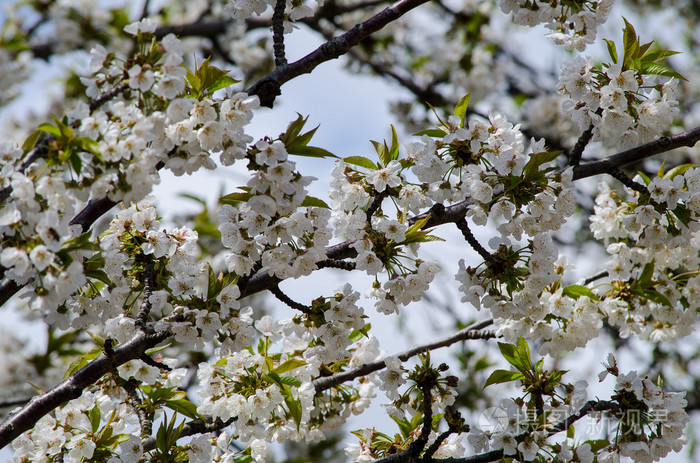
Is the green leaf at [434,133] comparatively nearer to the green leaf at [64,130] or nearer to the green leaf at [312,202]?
the green leaf at [312,202]

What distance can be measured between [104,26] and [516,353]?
24.9 ft

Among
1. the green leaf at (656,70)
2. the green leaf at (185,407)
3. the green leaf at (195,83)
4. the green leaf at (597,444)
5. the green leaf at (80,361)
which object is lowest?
the green leaf at (597,444)

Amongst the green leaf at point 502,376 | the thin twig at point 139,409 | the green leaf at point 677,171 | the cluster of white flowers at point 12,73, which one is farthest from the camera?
the cluster of white flowers at point 12,73

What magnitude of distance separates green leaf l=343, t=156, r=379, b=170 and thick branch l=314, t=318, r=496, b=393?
1.06 m

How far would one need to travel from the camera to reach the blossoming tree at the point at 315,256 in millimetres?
2006

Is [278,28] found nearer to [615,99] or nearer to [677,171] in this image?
[615,99]

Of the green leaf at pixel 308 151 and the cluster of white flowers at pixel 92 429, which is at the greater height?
the green leaf at pixel 308 151

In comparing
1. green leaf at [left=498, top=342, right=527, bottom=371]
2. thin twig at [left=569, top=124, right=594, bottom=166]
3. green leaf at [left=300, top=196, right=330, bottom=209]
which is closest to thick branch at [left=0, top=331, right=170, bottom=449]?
green leaf at [left=300, top=196, right=330, bottom=209]

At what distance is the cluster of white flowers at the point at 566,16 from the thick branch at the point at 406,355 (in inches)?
60.2

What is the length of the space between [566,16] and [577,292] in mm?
1353

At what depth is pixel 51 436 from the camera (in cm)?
Answer: 272

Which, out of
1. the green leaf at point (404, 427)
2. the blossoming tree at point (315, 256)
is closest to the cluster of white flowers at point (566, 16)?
the blossoming tree at point (315, 256)

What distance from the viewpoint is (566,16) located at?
2.97 m

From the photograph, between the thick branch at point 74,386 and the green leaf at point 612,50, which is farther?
the green leaf at point 612,50
